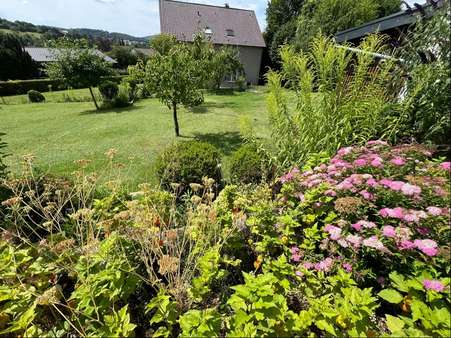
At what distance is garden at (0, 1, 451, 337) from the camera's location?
1.53 meters

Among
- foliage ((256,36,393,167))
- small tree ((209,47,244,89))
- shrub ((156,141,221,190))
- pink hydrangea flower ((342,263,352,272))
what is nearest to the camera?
pink hydrangea flower ((342,263,352,272))

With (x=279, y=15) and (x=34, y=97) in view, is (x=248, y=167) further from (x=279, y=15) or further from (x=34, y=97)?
(x=279, y=15)

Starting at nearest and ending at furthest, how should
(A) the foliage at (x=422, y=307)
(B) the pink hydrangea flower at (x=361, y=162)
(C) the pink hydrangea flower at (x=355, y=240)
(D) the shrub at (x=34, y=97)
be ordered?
(A) the foliage at (x=422, y=307) < (C) the pink hydrangea flower at (x=355, y=240) < (B) the pink hydrangea flower at (x=361, y=162) < (D) the shrub at (x=34, y=97)

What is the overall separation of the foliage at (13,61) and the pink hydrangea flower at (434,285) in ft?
131

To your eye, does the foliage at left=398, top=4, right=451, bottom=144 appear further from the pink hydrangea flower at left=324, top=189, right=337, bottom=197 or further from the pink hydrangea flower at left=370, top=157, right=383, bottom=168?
the pink hydrangea flower at left=324, top=189, right=337, bottom=197

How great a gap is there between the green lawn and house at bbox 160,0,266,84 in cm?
1370

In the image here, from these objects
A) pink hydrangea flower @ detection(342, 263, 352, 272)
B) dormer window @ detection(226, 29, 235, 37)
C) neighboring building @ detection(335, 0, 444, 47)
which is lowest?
pink hydrangea flower @ detection(342, 263, 352, 272)

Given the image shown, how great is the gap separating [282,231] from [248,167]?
5.71ft

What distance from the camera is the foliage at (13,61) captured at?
28797 mm

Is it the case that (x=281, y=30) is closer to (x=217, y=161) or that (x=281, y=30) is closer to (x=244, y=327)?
(x=217, y=161)

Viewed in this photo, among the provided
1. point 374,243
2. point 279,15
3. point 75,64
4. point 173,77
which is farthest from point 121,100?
point 279,15

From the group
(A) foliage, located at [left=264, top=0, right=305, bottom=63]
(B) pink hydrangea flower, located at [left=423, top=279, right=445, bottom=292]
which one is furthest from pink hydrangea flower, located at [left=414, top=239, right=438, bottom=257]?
(A) foliage, located at [left=264, top=0, right=305, bottom=63]

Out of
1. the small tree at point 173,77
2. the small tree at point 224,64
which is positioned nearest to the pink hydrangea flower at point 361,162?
the small tree at point 173,77

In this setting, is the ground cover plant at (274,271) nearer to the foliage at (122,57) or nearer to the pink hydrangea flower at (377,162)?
the pink hydrangea flower at (377,162)
